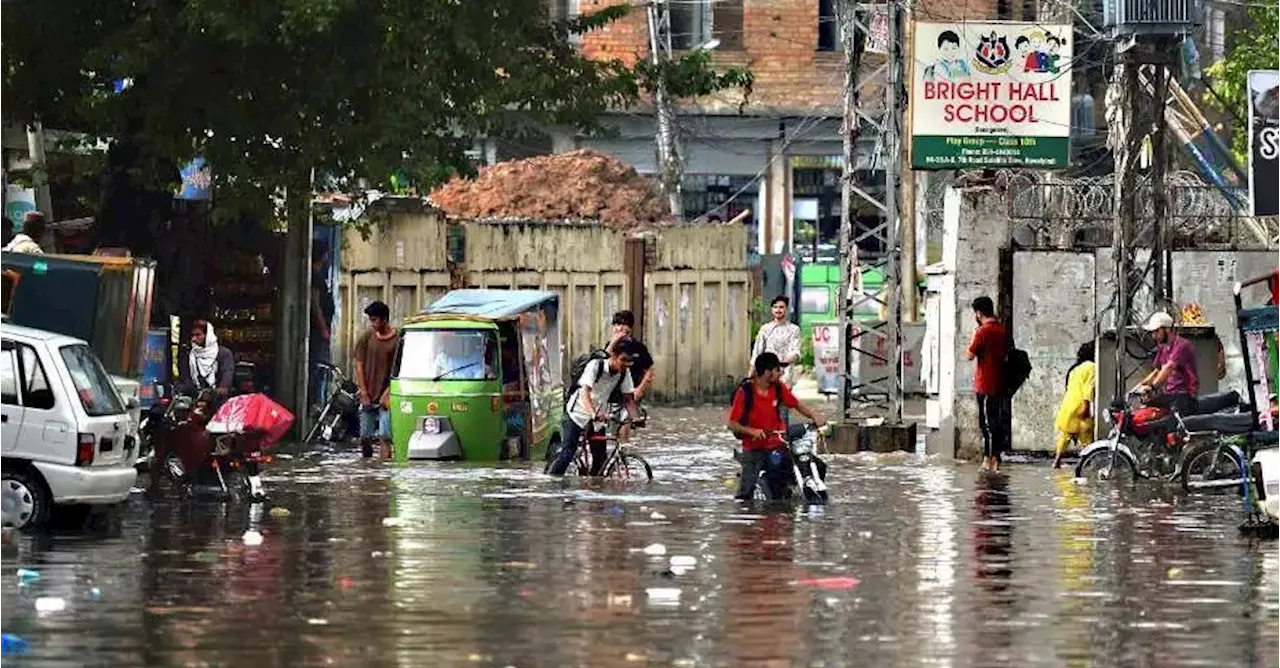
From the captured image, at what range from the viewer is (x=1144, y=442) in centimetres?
2872

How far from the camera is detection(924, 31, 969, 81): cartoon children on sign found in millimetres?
34656

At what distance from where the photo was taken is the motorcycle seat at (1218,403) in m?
28.1

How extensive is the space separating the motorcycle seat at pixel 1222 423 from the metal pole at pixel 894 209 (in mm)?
7707

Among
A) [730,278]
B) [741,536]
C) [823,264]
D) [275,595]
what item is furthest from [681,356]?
[275,595]

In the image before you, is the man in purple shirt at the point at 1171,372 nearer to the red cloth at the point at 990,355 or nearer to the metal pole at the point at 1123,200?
the metal pole at the point at 1123,200

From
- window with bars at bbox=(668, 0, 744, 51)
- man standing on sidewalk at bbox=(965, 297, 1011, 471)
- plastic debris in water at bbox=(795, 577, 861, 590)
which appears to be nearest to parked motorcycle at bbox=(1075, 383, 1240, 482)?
man standing on sidewalk at bbox=(965, 297, 1011, 471)

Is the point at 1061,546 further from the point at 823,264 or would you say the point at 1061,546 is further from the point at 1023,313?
the point at 823,264

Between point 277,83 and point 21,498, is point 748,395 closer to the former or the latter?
point 21,498

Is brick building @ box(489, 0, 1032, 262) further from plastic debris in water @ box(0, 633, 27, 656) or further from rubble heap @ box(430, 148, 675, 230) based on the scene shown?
plastic debris in water @ box(0, 633, 27, 656)

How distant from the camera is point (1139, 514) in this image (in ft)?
79.5

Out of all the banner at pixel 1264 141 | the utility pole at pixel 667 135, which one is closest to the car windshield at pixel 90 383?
the banner at pixel 1264 141

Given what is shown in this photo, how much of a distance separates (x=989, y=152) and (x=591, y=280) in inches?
589

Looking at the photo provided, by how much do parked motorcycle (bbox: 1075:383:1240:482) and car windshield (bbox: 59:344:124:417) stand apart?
1063 cm

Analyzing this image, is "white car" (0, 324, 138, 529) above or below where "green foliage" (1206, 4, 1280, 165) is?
below
